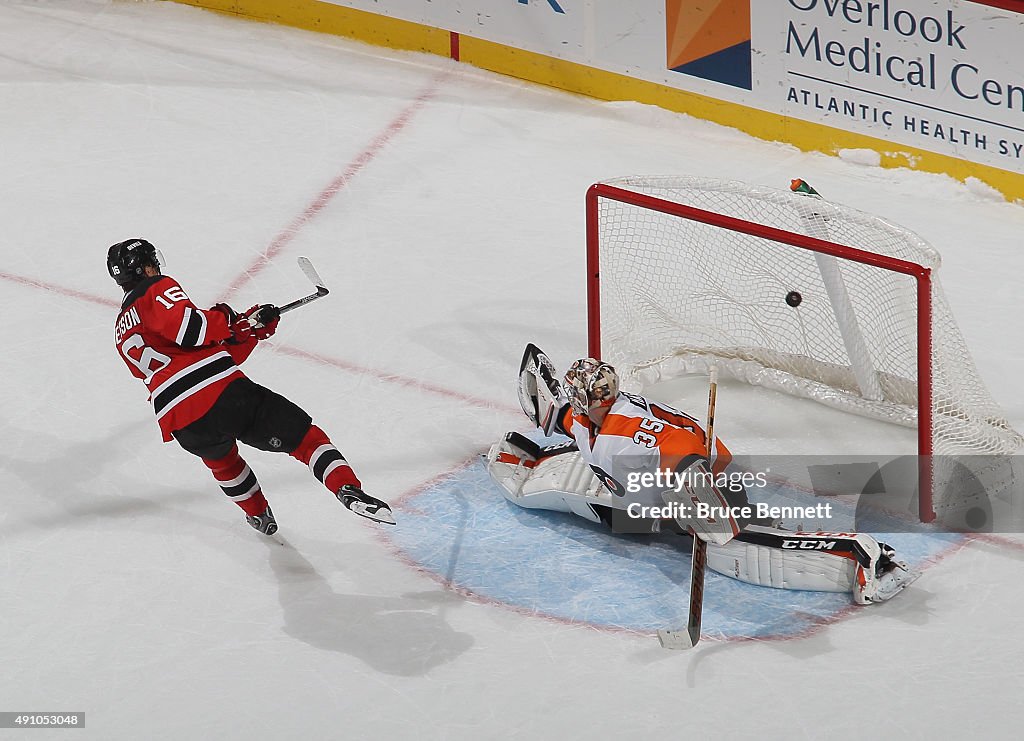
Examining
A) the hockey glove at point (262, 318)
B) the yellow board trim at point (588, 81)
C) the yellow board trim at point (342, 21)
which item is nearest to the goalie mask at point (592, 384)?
the hockey glove at point (262, 318)

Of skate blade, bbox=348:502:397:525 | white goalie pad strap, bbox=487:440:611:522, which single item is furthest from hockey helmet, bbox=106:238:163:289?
white goalie pad strap, bbox=487:440:611:522

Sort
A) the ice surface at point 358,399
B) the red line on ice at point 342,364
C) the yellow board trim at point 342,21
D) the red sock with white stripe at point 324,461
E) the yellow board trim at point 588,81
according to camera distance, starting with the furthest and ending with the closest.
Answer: the yellow board trim at point 342,21
the yellow board trim at point 588,81
the red line on ice at point 342,364
the red sock with white stripe at point 324,461
the ice surface at point 358,399

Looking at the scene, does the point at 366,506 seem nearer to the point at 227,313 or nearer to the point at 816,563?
the point at 227,313

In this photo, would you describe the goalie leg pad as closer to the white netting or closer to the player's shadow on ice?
the white netting

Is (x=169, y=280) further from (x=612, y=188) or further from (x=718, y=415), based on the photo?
(x=718, y=415)

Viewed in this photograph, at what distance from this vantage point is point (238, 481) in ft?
13.2

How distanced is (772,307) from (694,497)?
4.02 feet

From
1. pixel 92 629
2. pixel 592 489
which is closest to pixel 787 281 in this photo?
pixel 592 489

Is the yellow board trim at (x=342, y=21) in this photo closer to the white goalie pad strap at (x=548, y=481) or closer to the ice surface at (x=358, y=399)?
the ice surface at (x=358, y=399)

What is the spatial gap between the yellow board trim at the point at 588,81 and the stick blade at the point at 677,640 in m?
2.84

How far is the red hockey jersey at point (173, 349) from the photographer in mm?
3732

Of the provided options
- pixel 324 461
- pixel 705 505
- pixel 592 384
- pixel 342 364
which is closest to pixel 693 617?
pixel 705 505

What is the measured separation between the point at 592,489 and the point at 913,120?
8.19 feet

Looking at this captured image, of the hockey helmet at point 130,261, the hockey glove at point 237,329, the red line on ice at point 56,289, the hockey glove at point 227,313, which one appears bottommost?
the red line on ice at point 56,289
